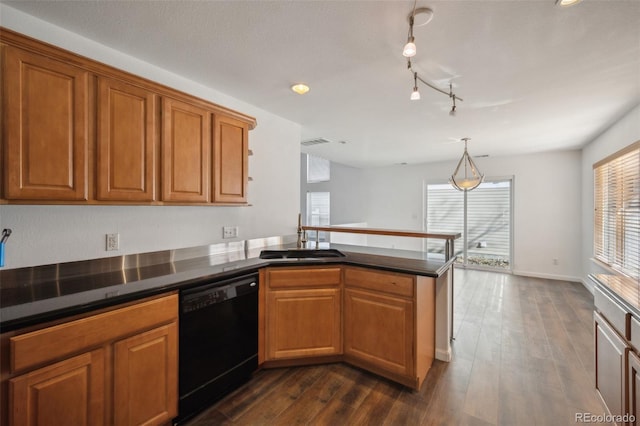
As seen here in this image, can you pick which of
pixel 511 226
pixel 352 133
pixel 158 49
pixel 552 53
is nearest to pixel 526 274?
pixel 511 226

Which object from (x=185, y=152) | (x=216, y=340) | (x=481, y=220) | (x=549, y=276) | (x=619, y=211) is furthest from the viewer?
(x=481, y=220)

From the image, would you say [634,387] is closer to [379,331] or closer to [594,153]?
[379,331]

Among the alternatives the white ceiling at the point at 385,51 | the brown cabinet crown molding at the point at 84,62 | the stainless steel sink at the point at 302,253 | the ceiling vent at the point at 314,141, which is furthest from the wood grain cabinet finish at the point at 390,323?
the ceiling vent at the point at 314,141

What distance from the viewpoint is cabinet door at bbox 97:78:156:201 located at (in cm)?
170

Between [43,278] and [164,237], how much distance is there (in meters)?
0.75

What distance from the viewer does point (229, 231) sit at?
2797 mm

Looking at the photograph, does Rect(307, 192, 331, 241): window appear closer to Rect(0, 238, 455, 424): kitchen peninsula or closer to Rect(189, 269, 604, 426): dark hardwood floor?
Rect(0, 238, 455, 424): kitchen peninsula

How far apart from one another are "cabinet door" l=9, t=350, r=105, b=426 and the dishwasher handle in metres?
0.46

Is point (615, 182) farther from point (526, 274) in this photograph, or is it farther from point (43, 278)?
point (43, 278)

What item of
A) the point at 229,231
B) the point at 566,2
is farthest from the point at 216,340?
the point at 566,2

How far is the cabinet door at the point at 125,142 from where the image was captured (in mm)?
1703

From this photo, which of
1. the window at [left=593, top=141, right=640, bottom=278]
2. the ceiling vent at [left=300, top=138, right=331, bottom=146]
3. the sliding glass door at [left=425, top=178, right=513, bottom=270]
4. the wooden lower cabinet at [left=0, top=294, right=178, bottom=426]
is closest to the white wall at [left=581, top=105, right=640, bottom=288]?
the window at [left=593, top=141, right=640, bottom=278]

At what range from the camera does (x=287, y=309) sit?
234cm

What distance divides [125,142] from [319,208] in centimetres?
628
